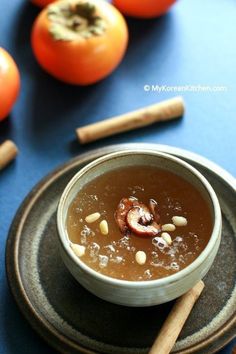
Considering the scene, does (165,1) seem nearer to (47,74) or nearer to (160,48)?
(160,48)

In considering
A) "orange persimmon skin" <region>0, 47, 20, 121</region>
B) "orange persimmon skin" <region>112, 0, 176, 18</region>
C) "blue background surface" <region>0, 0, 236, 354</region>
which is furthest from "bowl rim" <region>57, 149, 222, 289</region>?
"orange persimmon skin" <region>112, 0, 176, 18</region>

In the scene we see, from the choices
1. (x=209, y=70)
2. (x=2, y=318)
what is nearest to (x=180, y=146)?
(x=209, y=70)

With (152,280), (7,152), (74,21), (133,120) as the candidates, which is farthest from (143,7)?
(152,280)

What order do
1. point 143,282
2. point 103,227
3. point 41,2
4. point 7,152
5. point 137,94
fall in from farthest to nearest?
1. point 41,2
2. point 137,94
3. point 7,152
4. point 103,227
5. point 143,282

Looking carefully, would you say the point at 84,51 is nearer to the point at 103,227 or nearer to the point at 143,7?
the point at 143,7

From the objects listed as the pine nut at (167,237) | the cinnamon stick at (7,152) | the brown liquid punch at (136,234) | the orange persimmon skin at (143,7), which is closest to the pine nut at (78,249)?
the brown liquid punch at (136,234)

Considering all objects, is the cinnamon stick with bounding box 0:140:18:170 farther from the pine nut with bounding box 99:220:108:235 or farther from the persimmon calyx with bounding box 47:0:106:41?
the pine nut with bounding box 99:220:108:235

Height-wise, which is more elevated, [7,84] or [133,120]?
[7,84]
